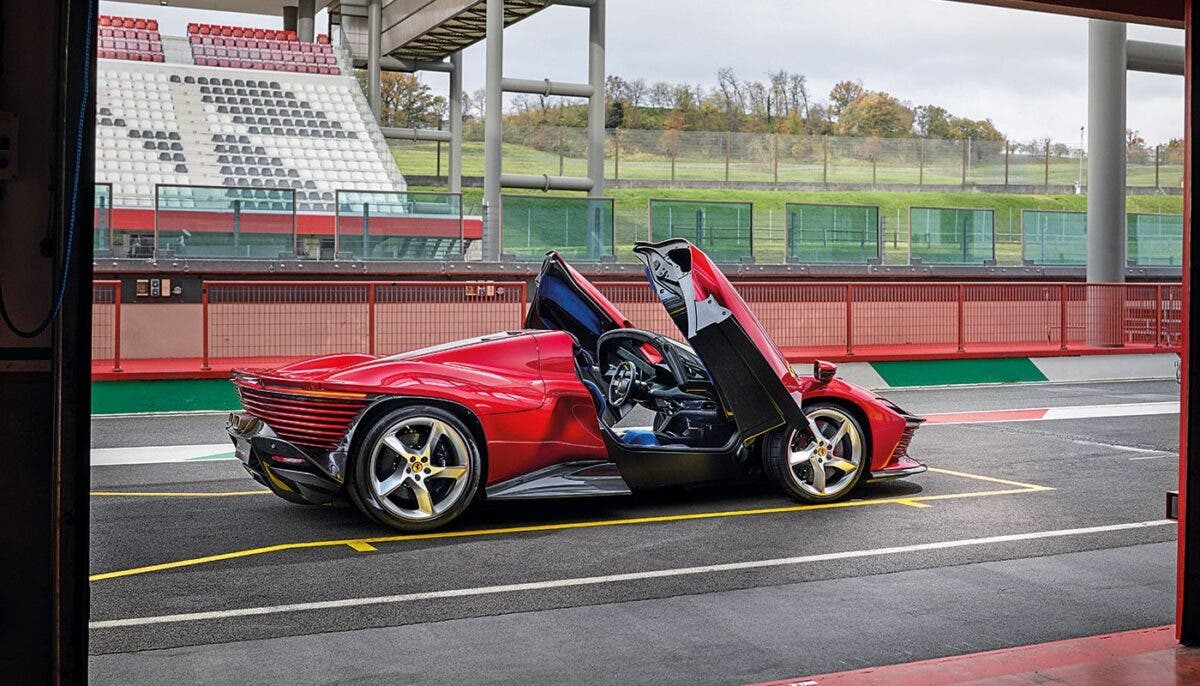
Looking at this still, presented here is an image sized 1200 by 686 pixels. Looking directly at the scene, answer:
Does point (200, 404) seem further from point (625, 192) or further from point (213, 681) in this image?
point (625, 192)

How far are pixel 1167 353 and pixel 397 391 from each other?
53.5 ft

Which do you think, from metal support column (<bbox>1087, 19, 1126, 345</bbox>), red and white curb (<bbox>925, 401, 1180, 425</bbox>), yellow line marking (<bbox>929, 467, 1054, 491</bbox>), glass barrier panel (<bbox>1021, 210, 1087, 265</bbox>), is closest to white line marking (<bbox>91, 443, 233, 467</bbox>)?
yellow line marking (<bbox>929, 467, 1054, 491</bbox>)

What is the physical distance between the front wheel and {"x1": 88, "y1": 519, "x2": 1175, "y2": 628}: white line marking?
1209 mm

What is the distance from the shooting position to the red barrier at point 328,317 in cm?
1573

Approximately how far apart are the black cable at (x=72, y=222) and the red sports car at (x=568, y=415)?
3.82 metres

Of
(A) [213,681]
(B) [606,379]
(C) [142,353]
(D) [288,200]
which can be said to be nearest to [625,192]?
(D) [288,200]

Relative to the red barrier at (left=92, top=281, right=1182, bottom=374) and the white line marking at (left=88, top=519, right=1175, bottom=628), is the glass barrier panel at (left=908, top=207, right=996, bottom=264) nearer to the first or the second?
the red barrier at (left=92, top=281, right=1182, bottom=374)

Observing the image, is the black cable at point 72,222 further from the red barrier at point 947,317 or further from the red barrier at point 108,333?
the red barrier at point 947,317

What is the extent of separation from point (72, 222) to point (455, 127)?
37649 millimetres

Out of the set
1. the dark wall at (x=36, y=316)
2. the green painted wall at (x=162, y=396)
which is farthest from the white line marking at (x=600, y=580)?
the green painted wall at (x=162, y=396)

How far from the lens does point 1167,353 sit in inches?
782

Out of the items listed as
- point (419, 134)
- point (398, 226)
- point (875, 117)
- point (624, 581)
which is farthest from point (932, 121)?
point (624, 581)

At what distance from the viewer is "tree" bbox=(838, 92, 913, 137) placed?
265 ft

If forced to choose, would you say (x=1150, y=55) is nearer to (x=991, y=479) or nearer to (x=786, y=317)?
(x=786, y=317)
